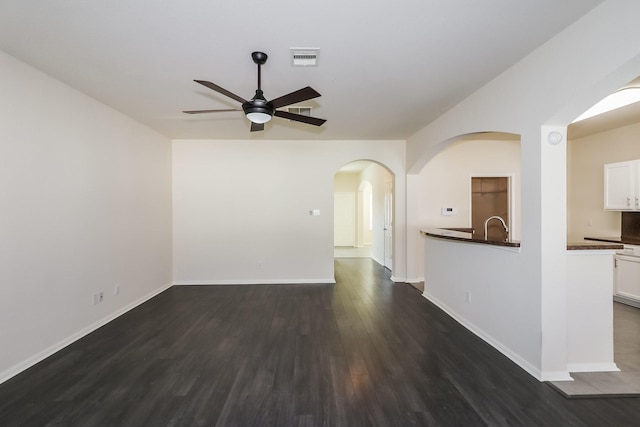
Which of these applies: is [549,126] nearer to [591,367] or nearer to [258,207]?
[591,367]

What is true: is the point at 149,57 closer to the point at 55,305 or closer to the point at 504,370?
the point at 55,305

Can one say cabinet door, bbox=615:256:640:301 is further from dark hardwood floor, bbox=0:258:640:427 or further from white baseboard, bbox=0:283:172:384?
white baseboard, bbox=0:283:172:384

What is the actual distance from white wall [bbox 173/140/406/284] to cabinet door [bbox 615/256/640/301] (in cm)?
314

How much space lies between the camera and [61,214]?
286 cm

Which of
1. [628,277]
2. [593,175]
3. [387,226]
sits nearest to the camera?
[628,277]

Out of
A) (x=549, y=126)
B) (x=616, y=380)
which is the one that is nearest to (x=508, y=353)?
(x=616, y=380)

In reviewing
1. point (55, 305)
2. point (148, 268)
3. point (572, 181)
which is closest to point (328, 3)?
point (55, 305)

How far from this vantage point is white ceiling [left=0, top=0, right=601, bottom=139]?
1.82 meters

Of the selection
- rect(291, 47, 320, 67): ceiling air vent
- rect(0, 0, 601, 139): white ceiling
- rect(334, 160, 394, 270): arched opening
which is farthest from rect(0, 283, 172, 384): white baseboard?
rect(334, 160, 394, 270): arched opening

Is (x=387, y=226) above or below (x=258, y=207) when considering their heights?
below

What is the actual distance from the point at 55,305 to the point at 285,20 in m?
3.49

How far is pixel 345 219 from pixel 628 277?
6.89 meters

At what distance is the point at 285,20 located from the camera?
1.92 m

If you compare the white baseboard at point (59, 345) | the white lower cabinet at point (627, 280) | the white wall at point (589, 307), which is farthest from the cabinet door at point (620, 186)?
the white baseboard at point (59, 345)
